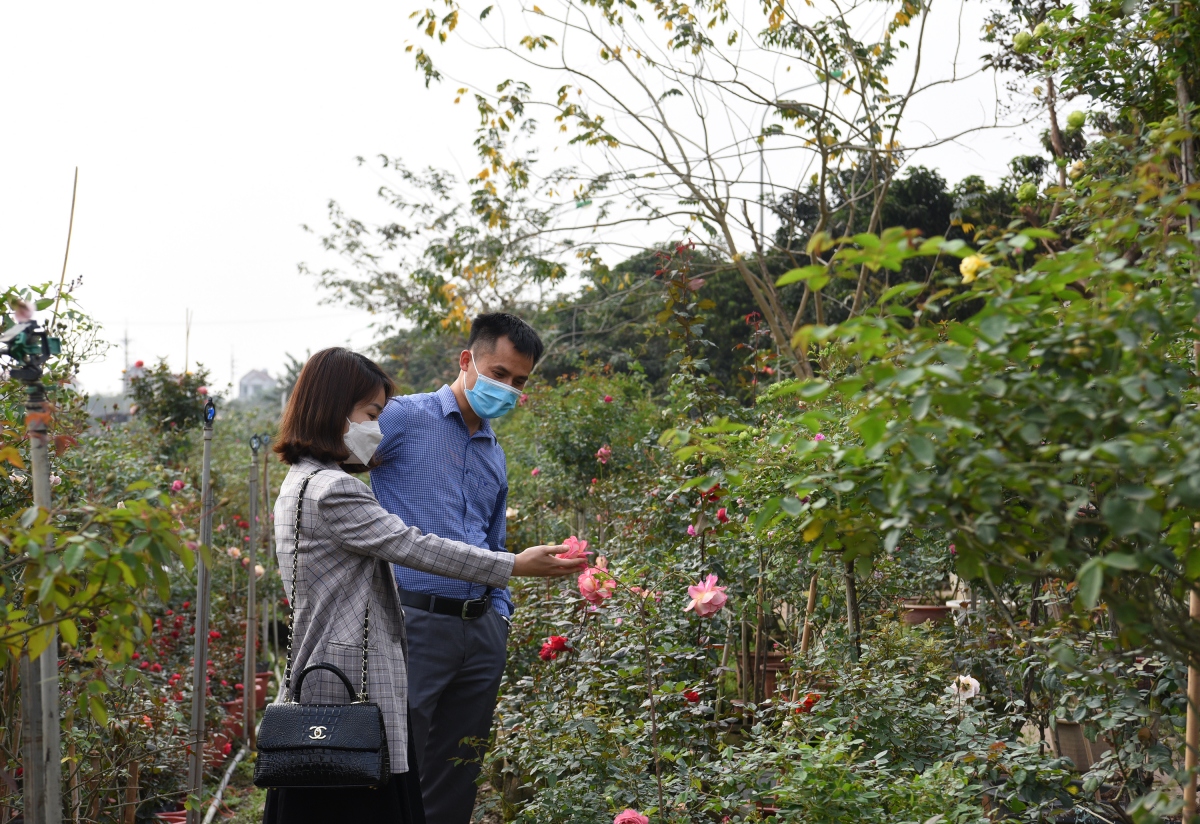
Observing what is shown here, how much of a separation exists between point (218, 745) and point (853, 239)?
3.82 m

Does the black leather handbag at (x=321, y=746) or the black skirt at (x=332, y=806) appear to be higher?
the black leather handbag at (x=321, y=746)

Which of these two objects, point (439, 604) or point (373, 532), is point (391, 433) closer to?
point (439, 604)

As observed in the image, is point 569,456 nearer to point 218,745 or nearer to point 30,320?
point 218,745

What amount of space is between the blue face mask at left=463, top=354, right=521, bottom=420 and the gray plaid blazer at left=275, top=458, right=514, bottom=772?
70 cm

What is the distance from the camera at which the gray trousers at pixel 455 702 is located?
235 cm

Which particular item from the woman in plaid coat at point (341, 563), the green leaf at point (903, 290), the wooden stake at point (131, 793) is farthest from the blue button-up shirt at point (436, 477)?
the green leaf at point (903, 290)

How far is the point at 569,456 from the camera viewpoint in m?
5.94

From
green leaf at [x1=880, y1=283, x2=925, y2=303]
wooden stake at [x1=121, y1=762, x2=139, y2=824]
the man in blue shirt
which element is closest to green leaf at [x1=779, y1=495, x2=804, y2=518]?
green leaf at [x1=880, y1=283, x2=925, y2=303]

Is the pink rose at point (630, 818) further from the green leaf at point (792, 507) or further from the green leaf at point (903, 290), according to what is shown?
the green leaf at point (903, 290)

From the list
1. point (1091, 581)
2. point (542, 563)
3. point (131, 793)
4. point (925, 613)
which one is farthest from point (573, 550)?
point (925, 613)

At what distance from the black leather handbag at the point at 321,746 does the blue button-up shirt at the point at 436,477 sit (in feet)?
1.94

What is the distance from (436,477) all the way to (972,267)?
1.66m

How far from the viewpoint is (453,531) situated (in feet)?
7.99

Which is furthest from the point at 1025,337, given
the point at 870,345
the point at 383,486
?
the point at 383,486
